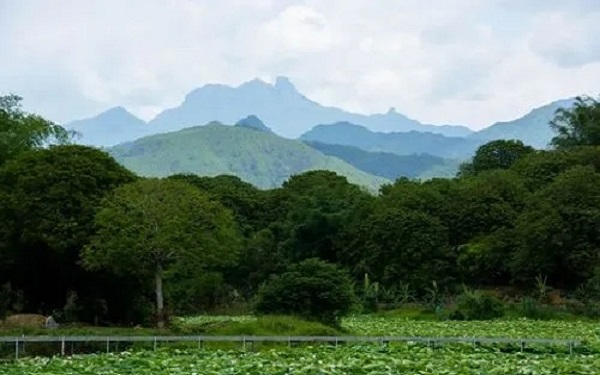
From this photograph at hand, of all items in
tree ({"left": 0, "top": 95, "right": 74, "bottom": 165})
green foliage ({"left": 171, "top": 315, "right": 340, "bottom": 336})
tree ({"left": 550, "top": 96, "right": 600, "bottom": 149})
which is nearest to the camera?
green foliage ({"left": 171, "top": 315, "right": 340, "bottom": 336})

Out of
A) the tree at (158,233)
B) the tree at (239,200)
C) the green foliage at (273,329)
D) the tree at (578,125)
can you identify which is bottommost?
the green foliage at (273,329)

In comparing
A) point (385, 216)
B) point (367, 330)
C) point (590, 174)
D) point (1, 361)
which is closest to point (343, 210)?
point (385, 216)

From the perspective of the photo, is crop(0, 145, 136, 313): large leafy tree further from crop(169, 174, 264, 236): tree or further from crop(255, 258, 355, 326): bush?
crop(169, 174, 264, 236): tree

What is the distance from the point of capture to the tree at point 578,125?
73.6 metres

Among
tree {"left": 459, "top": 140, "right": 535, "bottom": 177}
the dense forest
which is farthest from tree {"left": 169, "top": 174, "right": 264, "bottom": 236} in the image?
tree {"left": 459, "top": 140, "right": 535, "bottom": 177}

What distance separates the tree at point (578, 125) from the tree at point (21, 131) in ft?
140

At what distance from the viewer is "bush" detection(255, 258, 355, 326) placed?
3034 centimetres

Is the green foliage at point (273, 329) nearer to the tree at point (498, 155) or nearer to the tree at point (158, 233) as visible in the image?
the tree at point (158, 233)

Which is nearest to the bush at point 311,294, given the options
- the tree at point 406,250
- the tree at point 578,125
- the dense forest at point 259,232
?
the dense forest at point 259,232

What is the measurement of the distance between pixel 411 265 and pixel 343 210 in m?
7.01

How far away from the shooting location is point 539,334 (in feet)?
97.5

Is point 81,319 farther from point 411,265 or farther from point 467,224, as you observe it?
point 467,224

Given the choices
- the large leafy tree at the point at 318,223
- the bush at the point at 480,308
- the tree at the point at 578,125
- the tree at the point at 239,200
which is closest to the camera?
the bush at the point at 480,308

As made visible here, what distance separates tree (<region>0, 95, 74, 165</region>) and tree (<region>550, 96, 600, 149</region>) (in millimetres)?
42537
